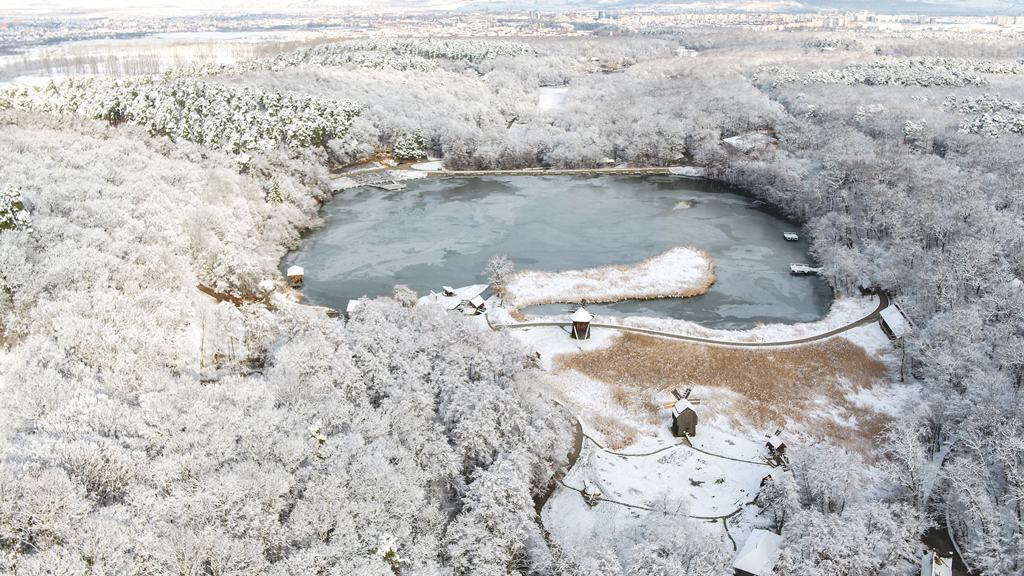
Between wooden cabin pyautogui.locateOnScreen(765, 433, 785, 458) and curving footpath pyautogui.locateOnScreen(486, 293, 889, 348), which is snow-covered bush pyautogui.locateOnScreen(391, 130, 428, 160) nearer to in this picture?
curving footpath pyautogui.locateOnScreen(486, 293, 889, 348)

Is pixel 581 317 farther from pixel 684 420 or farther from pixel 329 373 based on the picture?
pixel 329 373

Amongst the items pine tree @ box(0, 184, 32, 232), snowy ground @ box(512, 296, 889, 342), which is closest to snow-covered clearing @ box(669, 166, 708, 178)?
snowy ground @ box(512, 296, 889, 342)

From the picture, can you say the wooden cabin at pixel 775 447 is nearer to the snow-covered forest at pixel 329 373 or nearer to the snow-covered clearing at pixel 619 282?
the snow-covered forest at pixel 329 373

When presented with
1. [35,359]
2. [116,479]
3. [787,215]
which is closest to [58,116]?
[35,359]

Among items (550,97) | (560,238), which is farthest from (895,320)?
(550,97)

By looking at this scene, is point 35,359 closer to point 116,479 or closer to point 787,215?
point 116,479
